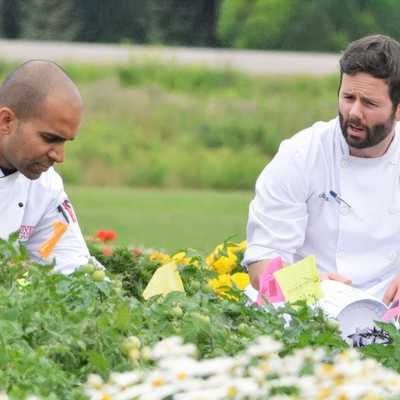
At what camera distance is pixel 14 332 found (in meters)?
3.60

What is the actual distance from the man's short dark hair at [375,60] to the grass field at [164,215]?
7.86 metres

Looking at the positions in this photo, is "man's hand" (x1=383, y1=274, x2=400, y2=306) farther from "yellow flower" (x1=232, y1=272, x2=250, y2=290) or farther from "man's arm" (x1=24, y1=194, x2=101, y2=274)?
"man's arm" (x1=24, y1=194, x2=101, y2=274)

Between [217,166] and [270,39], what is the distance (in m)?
15.4

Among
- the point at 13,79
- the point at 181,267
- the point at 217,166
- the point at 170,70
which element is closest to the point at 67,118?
the point at 13,79

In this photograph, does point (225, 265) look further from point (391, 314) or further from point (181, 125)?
point (181, 125)

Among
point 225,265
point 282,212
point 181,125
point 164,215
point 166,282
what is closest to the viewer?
point 166,282

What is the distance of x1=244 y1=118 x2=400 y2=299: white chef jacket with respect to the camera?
5.55 m

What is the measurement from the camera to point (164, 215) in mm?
17469

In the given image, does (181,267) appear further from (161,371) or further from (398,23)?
(398,23)

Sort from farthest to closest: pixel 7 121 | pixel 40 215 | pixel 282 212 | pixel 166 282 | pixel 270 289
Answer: pixel 282 212 → pixel 40 215 → pixel 7 121 → pixel 270 289 → pixel 166 282

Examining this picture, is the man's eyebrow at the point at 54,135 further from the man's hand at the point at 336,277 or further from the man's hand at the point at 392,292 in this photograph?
the man's hand at the point at 392,292

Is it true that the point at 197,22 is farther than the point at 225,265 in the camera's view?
Yes

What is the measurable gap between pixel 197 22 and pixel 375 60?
35.8 meters

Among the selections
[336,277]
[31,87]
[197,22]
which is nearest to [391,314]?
[336,277]
